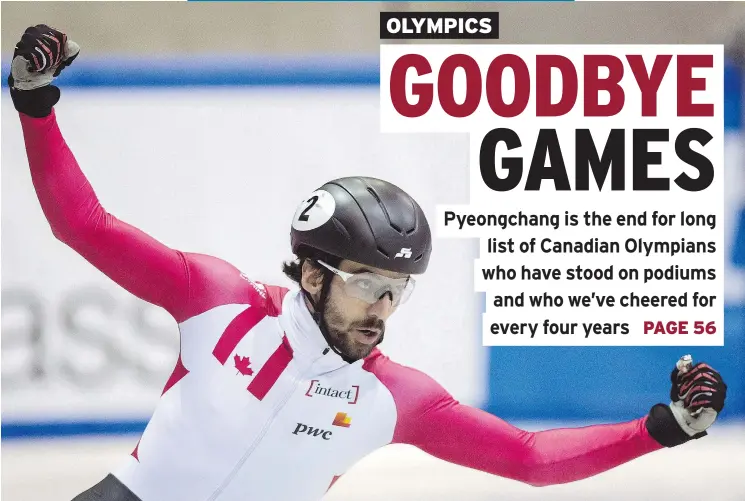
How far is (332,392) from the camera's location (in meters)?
2.20

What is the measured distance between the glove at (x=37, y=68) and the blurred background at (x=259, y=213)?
899mm

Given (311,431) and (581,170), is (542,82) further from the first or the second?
(311,431)

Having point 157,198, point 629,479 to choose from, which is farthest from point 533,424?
point 157,198

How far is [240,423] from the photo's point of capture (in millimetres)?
2162

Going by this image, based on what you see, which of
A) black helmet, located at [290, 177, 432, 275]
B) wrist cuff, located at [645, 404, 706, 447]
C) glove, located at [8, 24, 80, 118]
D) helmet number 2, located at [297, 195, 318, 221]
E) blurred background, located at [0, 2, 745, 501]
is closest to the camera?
glove, located at [8, 24, 80, 118]

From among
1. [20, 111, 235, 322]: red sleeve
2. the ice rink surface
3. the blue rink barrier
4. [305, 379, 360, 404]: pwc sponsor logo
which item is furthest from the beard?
the blue rink barrier

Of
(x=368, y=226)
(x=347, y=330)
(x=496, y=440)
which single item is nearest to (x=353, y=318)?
(x=347, y=330)

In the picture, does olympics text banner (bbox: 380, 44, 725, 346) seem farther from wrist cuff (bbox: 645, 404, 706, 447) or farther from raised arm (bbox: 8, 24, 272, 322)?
raised arm (bbox: 8, 24, 272, 322)

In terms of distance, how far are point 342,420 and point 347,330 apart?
0.99ft

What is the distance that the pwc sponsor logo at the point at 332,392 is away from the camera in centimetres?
217

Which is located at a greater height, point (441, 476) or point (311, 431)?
point (311, 431)

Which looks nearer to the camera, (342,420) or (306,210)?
(306,210)

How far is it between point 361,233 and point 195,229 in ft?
3.60

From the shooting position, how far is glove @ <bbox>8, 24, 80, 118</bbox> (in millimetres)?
1812
